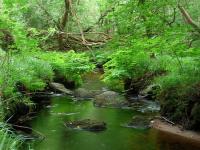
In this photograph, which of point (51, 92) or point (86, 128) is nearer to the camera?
point (86, 128)

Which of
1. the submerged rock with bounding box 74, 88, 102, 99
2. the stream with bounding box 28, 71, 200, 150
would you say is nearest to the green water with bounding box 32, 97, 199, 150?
the stream with bounding box 28, 71, 200, 150

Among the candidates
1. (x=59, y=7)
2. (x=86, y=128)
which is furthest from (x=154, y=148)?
(x=59, y=7)

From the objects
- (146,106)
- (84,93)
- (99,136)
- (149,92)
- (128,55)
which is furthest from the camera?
(84,93)

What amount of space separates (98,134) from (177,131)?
258 cm

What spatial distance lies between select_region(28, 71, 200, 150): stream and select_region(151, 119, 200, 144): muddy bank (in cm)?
22

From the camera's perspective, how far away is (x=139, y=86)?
18.5 meters

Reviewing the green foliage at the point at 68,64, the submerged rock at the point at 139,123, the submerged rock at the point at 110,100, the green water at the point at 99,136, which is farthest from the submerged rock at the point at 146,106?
the green foliage at the point at 68,64

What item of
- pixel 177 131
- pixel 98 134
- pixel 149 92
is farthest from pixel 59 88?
pixel 177 131

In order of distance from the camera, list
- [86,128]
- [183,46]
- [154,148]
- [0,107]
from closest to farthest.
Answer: [0,107] < [154,148] < [183,46] < [86,128]

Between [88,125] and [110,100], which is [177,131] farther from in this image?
[110,100]

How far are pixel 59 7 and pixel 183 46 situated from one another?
48.2 feet

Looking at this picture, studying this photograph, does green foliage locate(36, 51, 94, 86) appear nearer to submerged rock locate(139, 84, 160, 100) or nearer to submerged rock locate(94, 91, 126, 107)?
submerged rock locate(94, 91, 126, 107)

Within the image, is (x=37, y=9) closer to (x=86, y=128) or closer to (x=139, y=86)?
(x=139, y=86)

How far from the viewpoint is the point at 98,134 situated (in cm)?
1179
